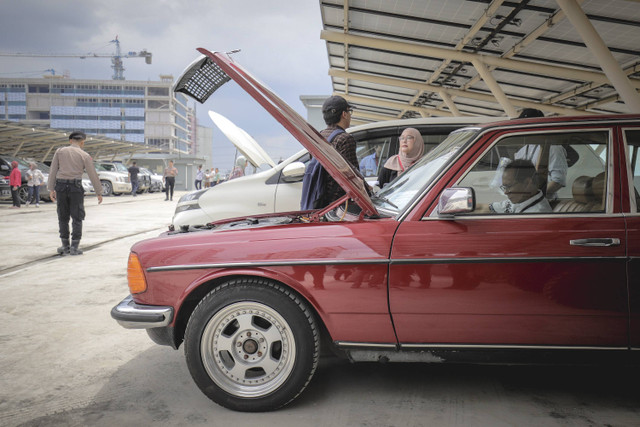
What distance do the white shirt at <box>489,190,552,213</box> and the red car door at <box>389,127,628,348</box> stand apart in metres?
0.06

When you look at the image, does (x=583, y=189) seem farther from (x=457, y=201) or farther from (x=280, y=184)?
(x=280, y=184)

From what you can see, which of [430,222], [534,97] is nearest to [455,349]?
[430,222]

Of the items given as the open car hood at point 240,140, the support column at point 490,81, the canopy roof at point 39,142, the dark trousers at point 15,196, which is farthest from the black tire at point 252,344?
the canopy roof at point 39,142

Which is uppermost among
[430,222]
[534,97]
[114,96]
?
[114,96]

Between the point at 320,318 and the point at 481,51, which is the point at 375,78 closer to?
the point at 481,51

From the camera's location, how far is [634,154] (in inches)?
107

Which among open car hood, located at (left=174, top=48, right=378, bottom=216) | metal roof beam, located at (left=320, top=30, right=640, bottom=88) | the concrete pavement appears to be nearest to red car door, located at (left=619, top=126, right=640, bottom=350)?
the concrete pavement

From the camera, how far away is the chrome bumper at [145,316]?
2.78 m

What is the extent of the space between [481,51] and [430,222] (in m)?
11.4

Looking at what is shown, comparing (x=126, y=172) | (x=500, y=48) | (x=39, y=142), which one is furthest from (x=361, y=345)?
(x=39, y=142)

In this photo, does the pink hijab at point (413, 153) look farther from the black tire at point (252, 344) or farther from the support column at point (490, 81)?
the support column at point (490, 81)

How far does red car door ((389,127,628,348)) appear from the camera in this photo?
8.31 ft

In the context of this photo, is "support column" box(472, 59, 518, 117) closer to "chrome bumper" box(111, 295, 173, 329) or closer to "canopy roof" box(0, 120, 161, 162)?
"chrome bumper" box(111, 295, 173, 329)

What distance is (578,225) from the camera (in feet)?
8.52
